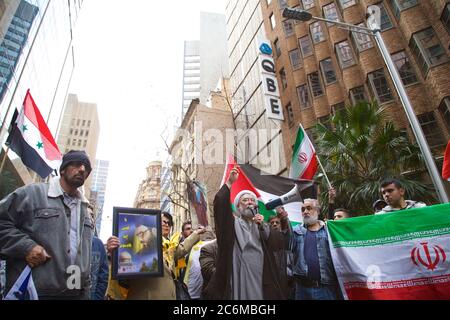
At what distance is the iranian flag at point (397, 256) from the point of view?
11.3ft

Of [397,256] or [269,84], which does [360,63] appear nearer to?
[269,84]

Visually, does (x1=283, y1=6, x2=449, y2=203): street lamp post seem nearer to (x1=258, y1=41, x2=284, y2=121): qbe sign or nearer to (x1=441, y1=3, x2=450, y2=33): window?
(x1=441, y1=3, x2=450, y2=33): window

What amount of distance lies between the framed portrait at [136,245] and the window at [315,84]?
16.8m

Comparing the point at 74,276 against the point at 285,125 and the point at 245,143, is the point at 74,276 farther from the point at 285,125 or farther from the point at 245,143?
the point at 245,143

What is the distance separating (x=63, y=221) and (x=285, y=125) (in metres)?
18.4

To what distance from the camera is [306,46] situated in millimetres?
20219

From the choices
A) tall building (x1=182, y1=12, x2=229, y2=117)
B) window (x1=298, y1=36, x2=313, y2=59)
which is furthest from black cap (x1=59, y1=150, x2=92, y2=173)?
tall building (x1=182, y1=12, x2=229, y2=117)

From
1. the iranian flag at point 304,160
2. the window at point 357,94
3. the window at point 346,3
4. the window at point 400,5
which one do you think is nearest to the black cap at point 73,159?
the iranian flag at point 304,160

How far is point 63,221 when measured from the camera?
272 centimetres

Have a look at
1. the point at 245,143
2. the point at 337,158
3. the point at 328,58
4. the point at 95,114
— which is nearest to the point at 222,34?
the point at 245,143

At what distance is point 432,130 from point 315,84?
7.50 metres

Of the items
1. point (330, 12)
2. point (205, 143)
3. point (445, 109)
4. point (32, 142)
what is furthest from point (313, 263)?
point (205, 143)

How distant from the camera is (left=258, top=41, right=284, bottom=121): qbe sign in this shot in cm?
2006

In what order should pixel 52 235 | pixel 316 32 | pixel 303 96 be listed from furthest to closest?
pixel 316 32 < pixel 303 96 < pixel 52 235
